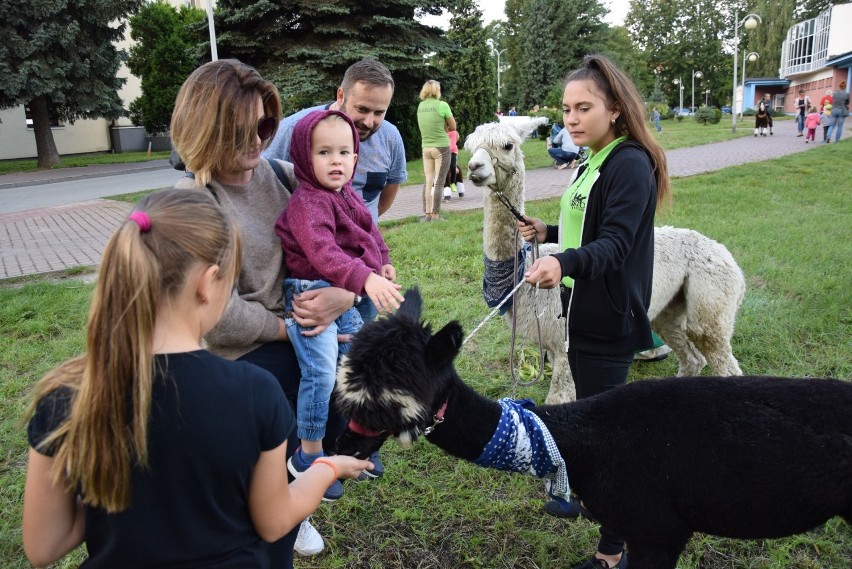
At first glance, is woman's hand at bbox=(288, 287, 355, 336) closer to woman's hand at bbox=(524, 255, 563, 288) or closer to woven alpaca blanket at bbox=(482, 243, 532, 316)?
woman's hand at bbox=(524, 255, 563, 288)

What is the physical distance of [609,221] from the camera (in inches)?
88.9

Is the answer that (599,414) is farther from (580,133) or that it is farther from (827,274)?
(827,274)

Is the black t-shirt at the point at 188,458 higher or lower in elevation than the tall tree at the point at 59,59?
lower

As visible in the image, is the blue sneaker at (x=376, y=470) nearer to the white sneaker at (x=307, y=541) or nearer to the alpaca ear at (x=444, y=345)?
the white sneaker at (x=307, y=541)

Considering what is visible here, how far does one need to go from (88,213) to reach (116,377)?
40.4 feet

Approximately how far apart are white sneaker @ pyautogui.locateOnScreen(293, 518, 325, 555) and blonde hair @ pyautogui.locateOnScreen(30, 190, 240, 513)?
62.9 inches

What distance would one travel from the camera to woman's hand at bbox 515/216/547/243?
2961mm

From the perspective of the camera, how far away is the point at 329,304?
2201mm

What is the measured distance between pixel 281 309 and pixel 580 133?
1357 mm

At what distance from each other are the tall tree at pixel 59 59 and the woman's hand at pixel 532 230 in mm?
23246

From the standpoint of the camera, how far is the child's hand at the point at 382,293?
2.02 metres

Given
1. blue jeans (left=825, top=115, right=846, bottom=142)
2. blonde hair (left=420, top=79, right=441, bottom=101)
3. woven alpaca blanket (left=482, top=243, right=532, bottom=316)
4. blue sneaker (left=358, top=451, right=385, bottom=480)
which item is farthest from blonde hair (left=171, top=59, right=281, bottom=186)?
blue jeans (left=825, top=115, right=846, bottom=142)

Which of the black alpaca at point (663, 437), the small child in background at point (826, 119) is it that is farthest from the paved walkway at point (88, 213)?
the black alpaca at point (663, 437)

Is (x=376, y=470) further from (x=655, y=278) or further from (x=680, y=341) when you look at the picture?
(x=680, y=341)
